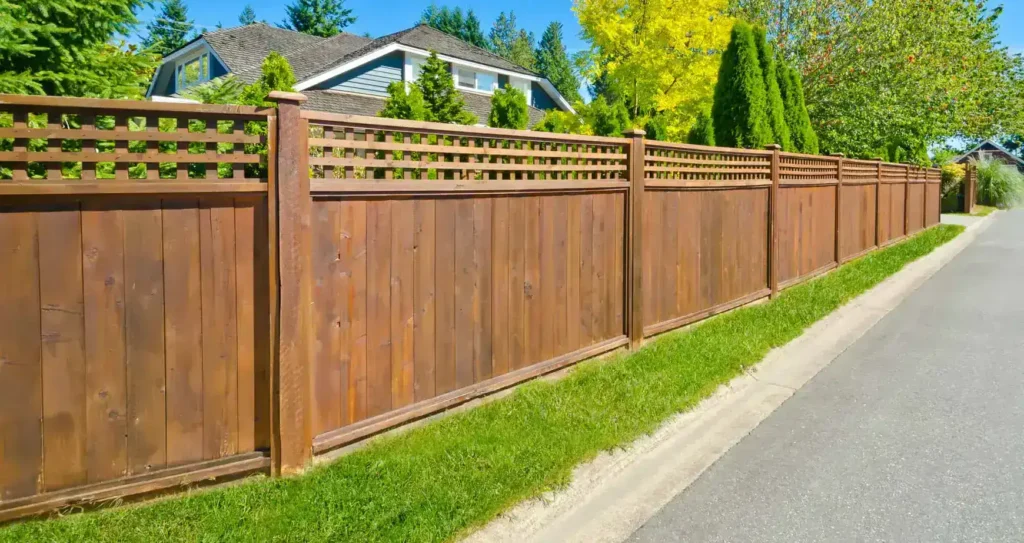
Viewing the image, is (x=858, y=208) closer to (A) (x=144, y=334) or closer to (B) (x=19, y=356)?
(A) (x=144, y=334)

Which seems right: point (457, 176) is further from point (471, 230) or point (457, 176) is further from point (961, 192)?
point (961, 192)

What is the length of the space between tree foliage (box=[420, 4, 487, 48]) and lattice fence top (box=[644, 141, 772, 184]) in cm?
6168

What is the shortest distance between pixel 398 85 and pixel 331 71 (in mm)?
10961

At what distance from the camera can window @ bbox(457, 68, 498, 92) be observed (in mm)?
23516

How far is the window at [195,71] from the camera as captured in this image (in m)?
22.9

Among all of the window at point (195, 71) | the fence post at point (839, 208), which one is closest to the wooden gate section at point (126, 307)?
the fence post at point (839, 208)

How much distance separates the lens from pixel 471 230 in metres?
4.56

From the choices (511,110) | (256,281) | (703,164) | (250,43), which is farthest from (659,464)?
(250,43)

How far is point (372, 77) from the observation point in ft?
67.9

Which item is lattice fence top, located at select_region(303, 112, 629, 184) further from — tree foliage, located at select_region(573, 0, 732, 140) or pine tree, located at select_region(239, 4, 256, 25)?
pine tree, located at select_region(239, 4, 256, 25)

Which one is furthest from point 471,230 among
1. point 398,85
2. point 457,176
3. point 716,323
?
point 398,85

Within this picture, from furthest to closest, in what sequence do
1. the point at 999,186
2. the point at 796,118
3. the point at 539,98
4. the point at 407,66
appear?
the point at 999,186 < the point at 539,98 < the point at 407,66 < the point at 796,118

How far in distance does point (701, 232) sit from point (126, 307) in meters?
5.42

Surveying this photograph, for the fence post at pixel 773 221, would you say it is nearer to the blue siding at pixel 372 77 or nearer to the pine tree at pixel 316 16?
the blue siding at pixel 372 77
